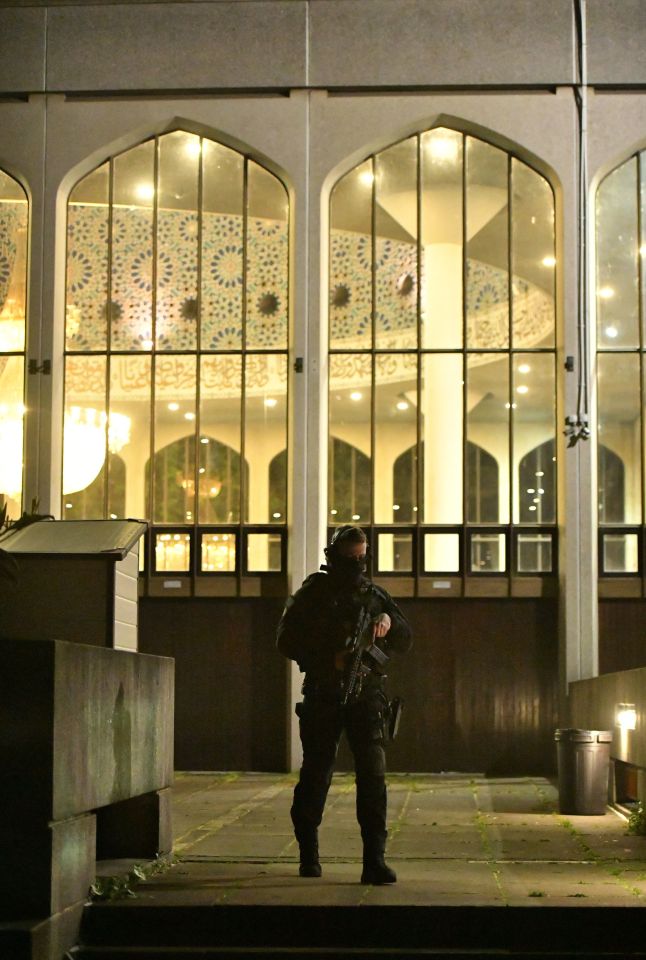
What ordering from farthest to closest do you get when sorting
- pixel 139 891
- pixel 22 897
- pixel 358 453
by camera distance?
pixel 358 453 → pixel 139 891 → pixel 22 897

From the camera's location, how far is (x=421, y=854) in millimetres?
9977

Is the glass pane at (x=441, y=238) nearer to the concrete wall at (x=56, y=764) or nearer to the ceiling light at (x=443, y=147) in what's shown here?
the ceiling light at (x=443, y=147)

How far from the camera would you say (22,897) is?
691cm

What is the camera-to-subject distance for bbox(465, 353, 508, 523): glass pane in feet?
63.2

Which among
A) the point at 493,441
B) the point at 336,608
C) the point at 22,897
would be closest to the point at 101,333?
the point at 493,441

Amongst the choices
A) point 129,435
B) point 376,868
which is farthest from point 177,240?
point 376,868

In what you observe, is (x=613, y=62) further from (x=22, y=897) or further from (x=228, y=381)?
(x=22, y=897)

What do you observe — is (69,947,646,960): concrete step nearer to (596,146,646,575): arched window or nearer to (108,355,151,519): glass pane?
(596,146,646,575): arched window

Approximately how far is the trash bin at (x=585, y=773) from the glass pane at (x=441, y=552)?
6.08m

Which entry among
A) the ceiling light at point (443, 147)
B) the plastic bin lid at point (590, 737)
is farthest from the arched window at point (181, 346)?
the plastic bin lid at point (590, 737)

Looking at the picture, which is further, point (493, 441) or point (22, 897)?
point (493, 441)

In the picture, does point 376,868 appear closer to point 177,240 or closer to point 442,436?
point 442,436

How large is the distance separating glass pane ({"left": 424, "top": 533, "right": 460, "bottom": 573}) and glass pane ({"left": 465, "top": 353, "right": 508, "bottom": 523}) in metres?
0.38

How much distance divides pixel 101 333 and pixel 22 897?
13.7m
